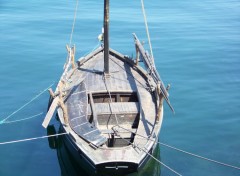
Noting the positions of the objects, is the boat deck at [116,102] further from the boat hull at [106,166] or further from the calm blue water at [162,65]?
the calm blue water at [162,65]

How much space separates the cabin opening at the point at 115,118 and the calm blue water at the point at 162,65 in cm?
260

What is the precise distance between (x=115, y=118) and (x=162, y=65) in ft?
49.8

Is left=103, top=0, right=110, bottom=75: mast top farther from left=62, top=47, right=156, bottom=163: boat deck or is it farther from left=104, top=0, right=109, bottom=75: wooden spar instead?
left=62, top=47, right=156, bottom=163: boat deck

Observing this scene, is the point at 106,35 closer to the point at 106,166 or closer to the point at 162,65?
the point at 106,166

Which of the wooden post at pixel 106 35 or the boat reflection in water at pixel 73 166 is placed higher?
the wooden post at pixel 106 35

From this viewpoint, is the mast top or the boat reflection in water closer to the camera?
the boat reflection in water

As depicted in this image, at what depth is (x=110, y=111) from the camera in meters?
21.1

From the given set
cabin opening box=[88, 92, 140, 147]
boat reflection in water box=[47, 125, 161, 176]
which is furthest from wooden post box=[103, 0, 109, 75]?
boat reflection in water box=[47, 125, 161, 176]

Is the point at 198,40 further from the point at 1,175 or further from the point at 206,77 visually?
the point at 1,175

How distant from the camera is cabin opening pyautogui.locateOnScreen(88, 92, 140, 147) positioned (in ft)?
64.5

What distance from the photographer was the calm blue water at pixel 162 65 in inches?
888

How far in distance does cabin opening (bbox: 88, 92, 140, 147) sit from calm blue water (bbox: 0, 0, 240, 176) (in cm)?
260

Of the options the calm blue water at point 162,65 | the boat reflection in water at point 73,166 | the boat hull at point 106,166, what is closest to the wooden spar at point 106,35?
the calm blue water at point 162,65

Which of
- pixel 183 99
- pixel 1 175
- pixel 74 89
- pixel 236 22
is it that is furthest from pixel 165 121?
pixel 236 22
